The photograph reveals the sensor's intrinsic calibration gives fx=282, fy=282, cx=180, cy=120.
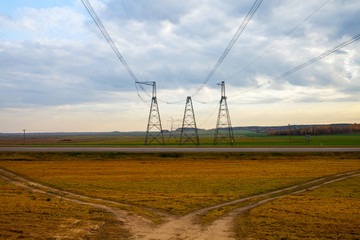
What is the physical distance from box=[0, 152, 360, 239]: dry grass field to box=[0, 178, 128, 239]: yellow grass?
53 mm

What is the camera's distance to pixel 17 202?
60.7 ft

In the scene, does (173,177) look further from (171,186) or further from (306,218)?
(306,218)

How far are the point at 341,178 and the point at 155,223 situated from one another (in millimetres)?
23564

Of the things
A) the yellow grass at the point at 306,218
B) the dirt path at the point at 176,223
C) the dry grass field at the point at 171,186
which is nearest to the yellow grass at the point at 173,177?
the dry grass field at the point at 171,186

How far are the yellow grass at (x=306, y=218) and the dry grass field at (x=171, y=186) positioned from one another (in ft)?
0.23

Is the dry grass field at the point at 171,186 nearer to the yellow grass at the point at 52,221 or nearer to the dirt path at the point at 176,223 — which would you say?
the yellow grass at the point at 52,221

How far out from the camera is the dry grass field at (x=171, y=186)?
51.5 ft

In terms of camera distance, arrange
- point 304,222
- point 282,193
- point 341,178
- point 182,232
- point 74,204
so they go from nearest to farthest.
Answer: point 182,232
point 304,222
point 74,204
point 282,193
point 341,178

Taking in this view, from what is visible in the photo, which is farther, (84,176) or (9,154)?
(9,154)

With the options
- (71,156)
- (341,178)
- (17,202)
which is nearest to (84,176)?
(17,202)

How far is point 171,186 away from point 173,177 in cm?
537

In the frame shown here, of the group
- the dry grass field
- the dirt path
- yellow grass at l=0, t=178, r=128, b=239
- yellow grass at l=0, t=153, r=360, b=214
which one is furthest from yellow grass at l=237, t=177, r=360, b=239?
yellow grass at l=0, t=178, r=128, b=239

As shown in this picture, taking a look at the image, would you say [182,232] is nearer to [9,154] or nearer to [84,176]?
[84,176]

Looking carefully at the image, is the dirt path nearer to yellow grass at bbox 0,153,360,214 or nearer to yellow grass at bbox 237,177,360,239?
yellow grass at bbox 237,177,360,239
